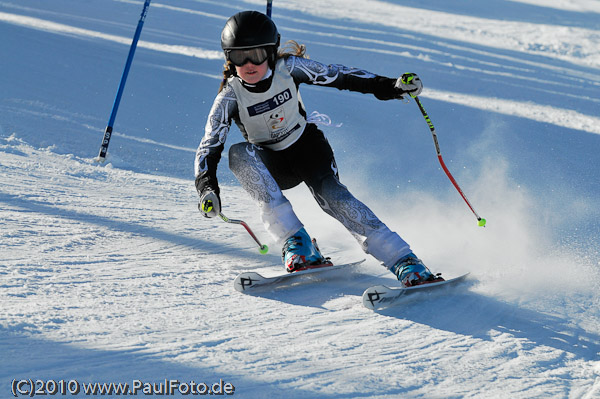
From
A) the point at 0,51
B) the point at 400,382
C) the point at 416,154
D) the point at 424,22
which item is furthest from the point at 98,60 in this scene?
the point at 424,22

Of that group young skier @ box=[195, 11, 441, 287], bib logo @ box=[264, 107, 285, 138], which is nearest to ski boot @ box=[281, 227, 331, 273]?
young skier @ box=[195, 11, 441, 287]

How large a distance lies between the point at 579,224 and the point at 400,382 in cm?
358

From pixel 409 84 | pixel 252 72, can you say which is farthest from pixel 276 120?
pixel 409 84

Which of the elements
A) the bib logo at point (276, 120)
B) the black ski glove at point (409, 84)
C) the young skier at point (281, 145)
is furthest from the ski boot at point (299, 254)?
the black ski glove at point (409, 84)

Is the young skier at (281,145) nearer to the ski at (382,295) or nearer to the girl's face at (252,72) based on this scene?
the girl's face at (252,72)

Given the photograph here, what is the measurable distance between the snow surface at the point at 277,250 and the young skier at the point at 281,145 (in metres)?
0.28

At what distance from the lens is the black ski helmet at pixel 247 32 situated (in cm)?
348

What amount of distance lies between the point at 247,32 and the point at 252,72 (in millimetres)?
225

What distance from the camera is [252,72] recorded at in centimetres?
359

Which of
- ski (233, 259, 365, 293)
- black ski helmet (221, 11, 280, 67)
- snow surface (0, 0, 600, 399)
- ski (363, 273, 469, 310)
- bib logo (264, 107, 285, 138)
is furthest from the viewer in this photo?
bib logo (264, 107, 285, 138)

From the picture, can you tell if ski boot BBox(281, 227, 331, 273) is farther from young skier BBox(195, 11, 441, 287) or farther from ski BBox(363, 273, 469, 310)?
ski BBox(363, 273, 469, 310)

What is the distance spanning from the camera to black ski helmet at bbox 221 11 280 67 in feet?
11.4

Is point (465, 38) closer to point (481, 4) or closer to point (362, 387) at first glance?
point (481, 4)

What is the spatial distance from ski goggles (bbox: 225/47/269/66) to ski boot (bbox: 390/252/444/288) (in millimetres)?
1354
